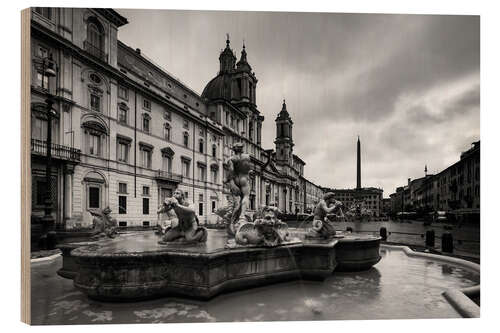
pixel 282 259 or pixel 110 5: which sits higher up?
pixel 110 5

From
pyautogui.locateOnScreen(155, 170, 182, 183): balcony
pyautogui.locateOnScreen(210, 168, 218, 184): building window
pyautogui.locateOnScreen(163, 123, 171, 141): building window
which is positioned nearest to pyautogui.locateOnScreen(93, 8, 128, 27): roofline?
pyautogui.locateOnScreen(155, 170, 182, 183): balcony

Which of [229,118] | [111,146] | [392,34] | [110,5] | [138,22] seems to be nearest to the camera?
[110,5]

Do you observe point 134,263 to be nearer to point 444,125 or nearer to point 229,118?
point 444,125

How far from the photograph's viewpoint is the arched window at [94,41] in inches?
483

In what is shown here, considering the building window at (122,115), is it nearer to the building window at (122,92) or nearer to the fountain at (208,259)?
the building window at (122,92)

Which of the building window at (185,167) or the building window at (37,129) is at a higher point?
the building window at (37,129)

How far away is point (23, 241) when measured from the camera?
4469 mm

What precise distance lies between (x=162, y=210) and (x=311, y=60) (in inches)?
180

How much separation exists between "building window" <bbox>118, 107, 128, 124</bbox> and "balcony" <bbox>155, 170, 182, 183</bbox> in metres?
3.55

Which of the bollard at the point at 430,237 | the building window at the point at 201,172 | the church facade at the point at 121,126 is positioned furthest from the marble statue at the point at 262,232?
the building window at the point at 201,172

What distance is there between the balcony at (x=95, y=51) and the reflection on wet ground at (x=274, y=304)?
1156cm

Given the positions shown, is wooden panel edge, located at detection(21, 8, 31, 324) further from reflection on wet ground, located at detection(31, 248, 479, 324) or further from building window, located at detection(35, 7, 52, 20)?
building window, located at detection(35, 7, 52, 20)

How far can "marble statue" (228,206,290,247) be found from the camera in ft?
14.1
